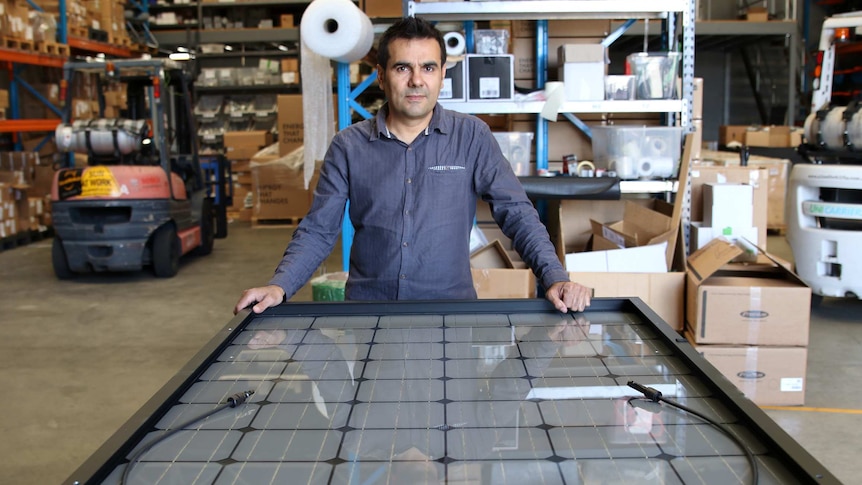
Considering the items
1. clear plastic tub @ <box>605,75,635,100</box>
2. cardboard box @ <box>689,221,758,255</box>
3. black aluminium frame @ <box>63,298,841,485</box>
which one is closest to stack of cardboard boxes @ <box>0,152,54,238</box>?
clear plastic tub @ <box>605,75,635,100</box>

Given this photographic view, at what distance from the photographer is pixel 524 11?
452 cm

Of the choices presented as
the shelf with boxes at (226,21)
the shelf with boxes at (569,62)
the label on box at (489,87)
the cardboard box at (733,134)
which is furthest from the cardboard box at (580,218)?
the shelf with boxes at (226,21)

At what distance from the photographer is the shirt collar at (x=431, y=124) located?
8.15 ft

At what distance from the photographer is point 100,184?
7125 mm

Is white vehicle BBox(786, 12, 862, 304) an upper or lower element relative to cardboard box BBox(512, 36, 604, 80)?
lower

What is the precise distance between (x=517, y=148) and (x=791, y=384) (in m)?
2.02

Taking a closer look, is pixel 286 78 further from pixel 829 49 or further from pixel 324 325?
pixel 324 325

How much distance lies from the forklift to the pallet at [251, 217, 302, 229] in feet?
7.37

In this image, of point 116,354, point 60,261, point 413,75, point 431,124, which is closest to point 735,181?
point 431,124

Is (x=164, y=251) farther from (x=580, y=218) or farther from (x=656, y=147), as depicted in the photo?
(x=656, y=147)

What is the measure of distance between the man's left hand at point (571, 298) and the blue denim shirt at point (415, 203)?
0.45m

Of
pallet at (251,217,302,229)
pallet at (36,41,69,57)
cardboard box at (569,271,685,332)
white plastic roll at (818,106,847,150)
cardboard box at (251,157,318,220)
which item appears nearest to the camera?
cardboard box at (569,271,685,332)

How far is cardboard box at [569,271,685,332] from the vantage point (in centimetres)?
420

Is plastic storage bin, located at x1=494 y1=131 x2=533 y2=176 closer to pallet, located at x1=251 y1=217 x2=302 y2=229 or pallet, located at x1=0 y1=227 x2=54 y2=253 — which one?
pallet, located at x1=251 y1=217 x2=302 y2=229
